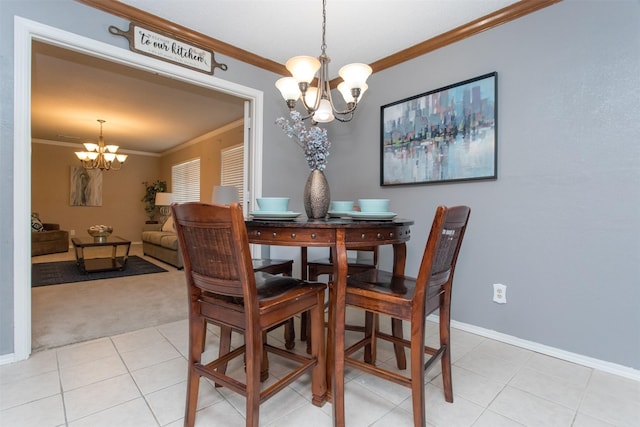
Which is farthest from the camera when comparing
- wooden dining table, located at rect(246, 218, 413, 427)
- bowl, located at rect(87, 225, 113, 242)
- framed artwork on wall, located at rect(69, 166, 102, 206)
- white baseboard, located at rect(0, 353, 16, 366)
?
framed artwork on wall, located at rect(69, 166, 102, 206)

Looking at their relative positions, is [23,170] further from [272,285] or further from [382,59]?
[382,59]

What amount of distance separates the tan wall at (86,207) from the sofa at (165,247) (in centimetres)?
222

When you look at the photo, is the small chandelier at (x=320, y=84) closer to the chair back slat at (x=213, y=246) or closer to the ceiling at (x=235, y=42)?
the ceiling at (x=235, y=42)

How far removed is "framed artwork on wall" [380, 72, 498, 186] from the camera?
220cm

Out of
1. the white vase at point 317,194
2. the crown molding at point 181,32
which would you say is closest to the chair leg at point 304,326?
the white vase at point 317,194

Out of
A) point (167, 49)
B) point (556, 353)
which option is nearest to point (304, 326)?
point (556, 353)

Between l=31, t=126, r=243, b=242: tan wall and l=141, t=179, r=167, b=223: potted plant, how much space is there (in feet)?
0.38

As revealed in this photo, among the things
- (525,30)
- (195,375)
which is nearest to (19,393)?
(195,375)

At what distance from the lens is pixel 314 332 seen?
4.58 feet

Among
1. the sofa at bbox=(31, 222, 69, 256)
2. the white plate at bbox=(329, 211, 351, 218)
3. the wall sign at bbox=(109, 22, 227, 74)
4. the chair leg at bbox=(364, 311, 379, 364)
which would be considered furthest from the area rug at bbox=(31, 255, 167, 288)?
the chair leg at bbox=(364, 311, 379, 364)

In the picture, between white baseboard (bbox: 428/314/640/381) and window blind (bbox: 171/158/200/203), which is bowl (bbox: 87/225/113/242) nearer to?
window blind (bbox: 171/158/200/203)

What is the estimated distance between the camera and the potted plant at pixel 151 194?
755cm

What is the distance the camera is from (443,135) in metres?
2.42

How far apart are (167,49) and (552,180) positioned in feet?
9.45
